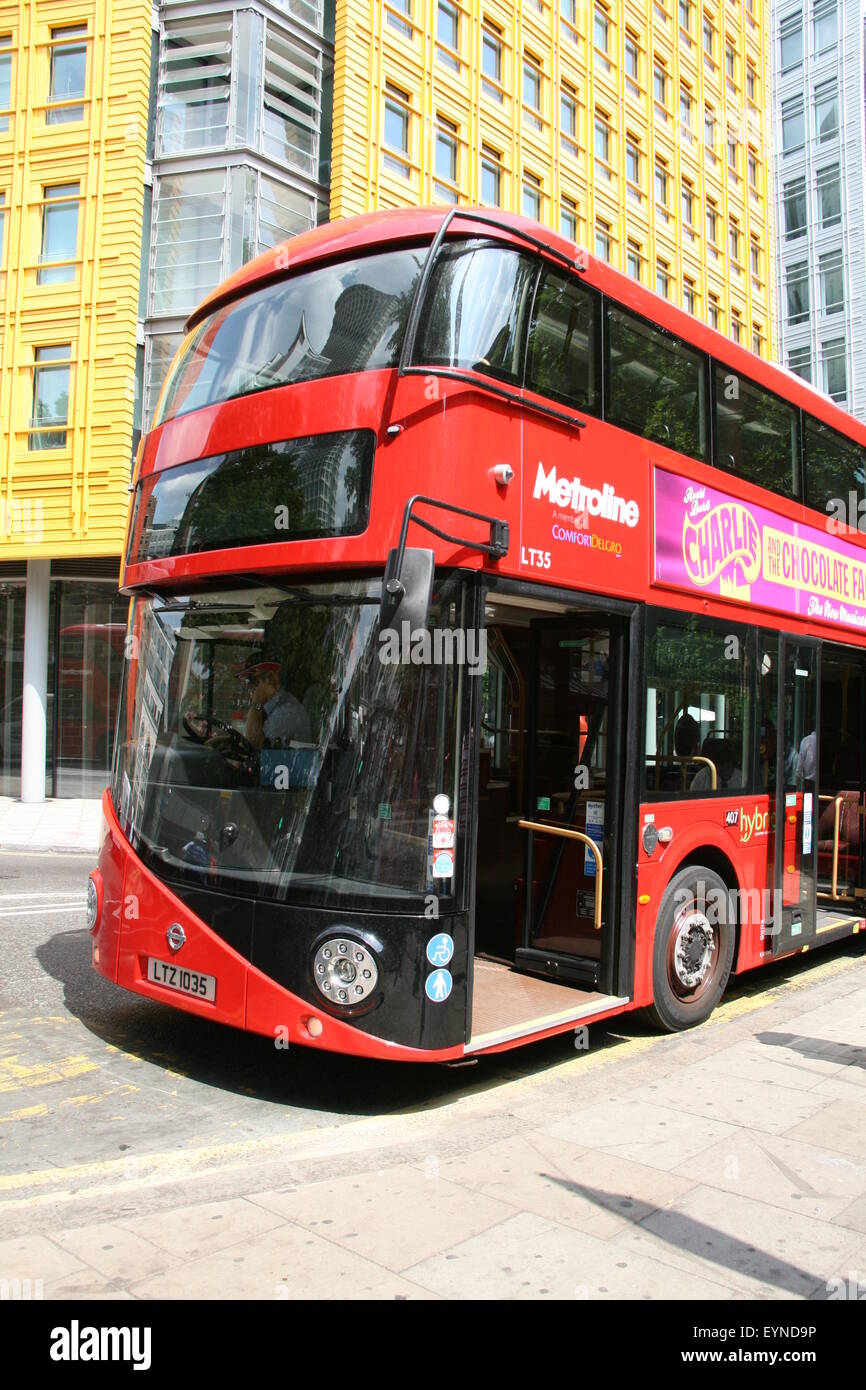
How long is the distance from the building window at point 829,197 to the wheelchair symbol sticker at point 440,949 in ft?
155

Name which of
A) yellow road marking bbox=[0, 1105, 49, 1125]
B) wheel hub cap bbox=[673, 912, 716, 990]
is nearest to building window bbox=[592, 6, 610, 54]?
wheel hub cap bbox=[673, 912, 716, 990]

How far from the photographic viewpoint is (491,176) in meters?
26.9

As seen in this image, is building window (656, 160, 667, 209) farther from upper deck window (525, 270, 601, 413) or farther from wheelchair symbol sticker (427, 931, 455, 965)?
wheelchair symbol sticker (427, 931, 455, 965)

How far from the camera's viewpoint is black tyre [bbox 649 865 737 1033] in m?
6.41

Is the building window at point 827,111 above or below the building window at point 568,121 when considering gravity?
above

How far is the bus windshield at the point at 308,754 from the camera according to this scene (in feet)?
15.7

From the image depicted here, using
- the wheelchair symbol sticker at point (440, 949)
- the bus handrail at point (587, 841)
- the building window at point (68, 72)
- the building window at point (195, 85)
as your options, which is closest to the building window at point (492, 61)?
the building window at point (195, 85)

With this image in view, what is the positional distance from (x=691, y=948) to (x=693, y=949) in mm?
28

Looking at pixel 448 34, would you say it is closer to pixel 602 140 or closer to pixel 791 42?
pixel 602 140

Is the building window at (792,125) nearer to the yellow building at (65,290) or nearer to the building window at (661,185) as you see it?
the building window at (661,185)

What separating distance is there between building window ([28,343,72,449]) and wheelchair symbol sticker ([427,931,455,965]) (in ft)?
61.2

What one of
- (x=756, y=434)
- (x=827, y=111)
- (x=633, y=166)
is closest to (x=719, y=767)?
(x=756, y=434)

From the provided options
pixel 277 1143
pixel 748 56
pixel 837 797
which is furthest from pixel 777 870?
pixel 748 56

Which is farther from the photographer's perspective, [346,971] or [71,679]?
[71,679]
